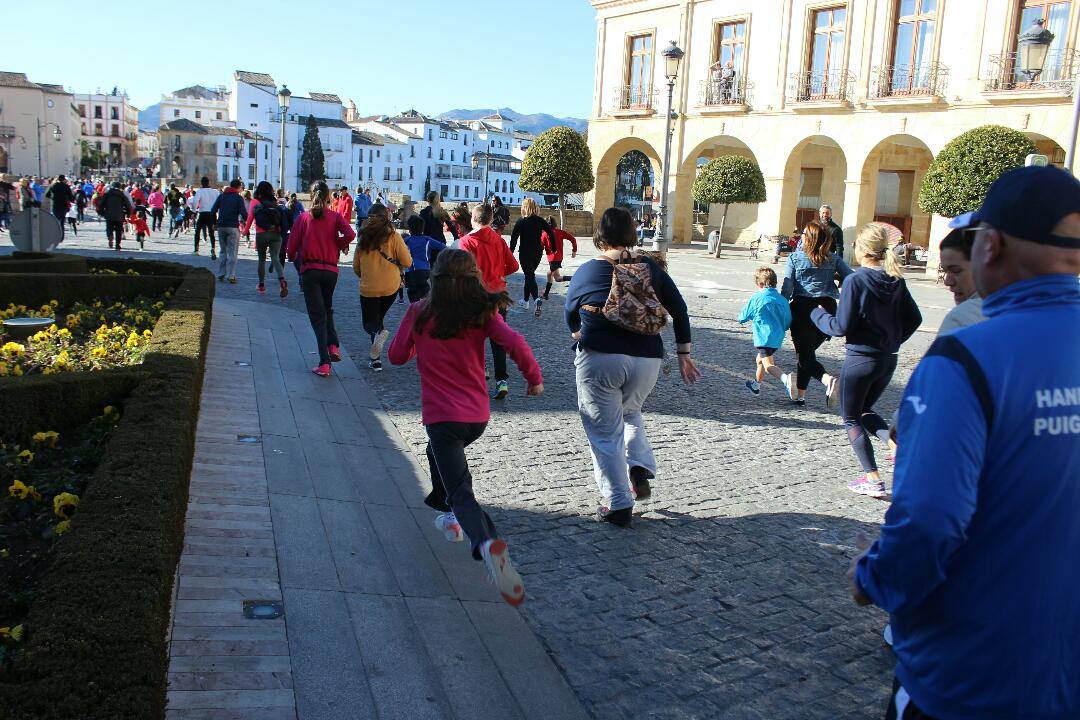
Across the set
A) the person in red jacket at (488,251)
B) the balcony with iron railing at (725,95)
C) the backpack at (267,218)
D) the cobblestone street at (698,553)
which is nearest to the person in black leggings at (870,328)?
the cobblestone street at (698,553)

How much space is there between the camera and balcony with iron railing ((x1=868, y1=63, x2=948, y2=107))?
26.0m

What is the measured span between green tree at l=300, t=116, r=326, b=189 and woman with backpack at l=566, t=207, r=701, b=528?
10161 centimetres

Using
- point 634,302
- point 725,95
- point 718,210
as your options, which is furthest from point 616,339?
point 718,210

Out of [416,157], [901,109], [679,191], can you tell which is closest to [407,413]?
[901,109]

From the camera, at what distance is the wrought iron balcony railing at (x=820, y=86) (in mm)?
28609

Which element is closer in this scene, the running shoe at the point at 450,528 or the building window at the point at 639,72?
the running shoe at the point at 450,528

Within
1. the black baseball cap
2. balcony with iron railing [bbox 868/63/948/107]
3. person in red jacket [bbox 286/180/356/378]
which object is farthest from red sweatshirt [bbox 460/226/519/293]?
balcony with iron railing [bbox 868/63/948/107]

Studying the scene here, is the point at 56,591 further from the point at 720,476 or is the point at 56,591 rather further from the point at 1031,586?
the point at 720,476

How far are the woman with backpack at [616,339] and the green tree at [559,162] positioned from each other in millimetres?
30701

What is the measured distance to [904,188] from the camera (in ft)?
106

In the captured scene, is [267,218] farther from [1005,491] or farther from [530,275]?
[1005,491]

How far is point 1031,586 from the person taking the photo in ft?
5.91

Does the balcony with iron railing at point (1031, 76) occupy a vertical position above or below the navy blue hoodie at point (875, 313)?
above

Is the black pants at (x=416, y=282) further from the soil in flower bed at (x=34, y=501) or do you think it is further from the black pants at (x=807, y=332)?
the soil in flower bed at (x=34, y=501)
